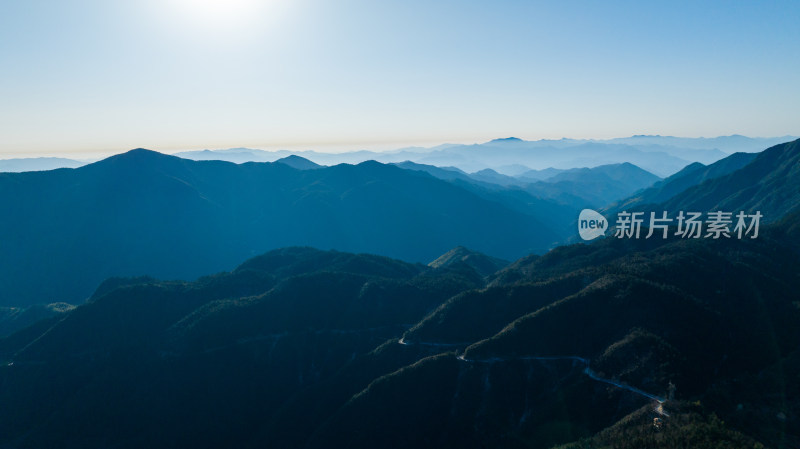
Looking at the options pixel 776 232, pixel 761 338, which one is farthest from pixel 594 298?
pixel 776 232

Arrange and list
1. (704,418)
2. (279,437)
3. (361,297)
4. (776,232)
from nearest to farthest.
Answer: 1. (704,418)
2. (279,437)
3. (361,297)
4. (776,232)

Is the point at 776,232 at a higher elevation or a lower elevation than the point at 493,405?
higher

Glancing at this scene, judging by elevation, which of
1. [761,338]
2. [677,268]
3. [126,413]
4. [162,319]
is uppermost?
[677,268]

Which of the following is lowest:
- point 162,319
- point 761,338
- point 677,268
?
point 162,319

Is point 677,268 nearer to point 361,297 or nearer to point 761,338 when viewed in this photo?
point 761,338

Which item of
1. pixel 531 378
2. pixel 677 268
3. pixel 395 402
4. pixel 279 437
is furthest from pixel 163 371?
pixel 677 268

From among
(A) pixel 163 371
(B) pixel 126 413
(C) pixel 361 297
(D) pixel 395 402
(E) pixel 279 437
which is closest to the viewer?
(D) pixel 395 402

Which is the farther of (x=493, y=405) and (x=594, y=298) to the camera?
(x=594, y=298)

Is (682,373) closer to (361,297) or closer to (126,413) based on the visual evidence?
(361,297)

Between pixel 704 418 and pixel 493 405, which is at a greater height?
pixel 704 418
